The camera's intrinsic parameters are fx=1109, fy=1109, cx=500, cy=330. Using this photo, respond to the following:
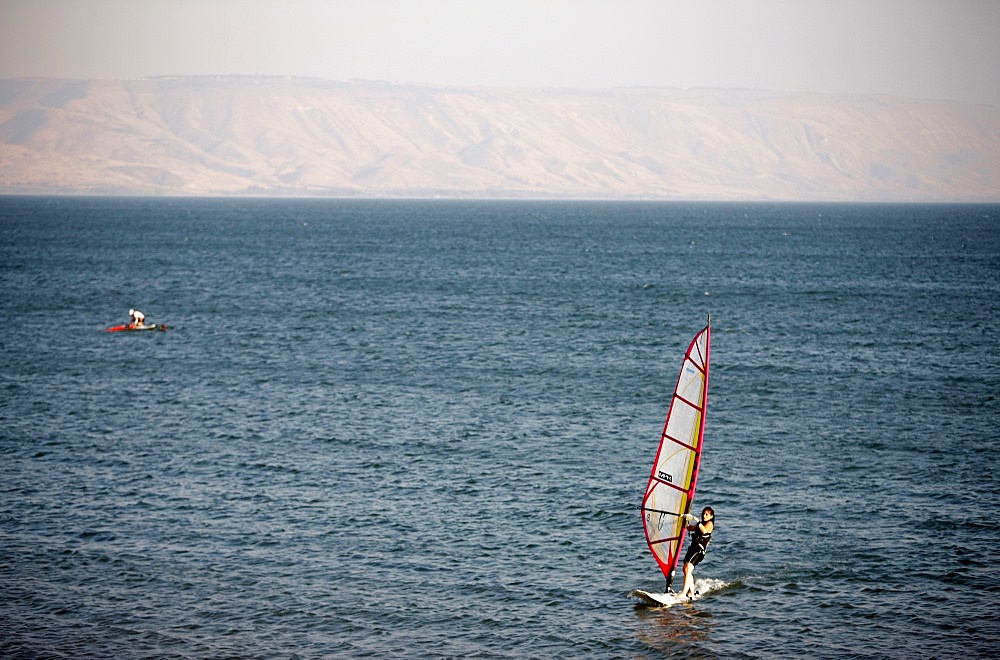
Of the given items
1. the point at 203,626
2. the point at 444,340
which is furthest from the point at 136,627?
the point at 444,340

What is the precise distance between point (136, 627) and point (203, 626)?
74.2 inches

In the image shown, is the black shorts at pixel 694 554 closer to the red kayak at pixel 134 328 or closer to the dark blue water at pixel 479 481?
the dark blue water at pixel 479 481

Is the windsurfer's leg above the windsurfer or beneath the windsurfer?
beneath

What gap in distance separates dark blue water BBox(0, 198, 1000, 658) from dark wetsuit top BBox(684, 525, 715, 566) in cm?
130

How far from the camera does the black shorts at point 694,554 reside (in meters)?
32.9

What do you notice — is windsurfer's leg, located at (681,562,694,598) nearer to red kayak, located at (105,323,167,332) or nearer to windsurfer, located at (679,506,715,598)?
windsurfer, located at (679,506,715,598)

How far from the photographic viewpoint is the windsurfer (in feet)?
107

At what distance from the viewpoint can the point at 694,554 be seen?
33000 mm

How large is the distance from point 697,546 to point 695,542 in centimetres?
14

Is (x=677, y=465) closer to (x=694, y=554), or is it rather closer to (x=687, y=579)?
(x=694, y=554)

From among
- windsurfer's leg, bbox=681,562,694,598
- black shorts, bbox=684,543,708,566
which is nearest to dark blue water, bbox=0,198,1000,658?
windsurfer's leg, bbox=681,562,694,598

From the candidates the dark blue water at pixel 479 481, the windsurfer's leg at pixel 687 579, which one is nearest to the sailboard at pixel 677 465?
the windsurfer's leg at pixel 687 579

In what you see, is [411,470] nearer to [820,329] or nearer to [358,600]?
[358,600]

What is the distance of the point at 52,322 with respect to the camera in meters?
87.0
